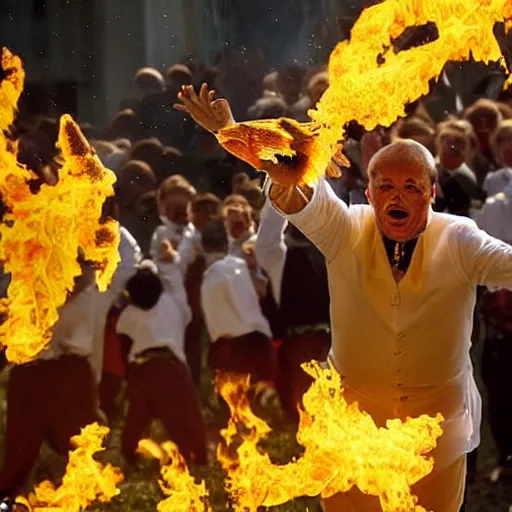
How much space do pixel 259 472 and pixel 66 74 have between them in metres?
1.02

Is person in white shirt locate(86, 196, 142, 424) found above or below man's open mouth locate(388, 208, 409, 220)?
below

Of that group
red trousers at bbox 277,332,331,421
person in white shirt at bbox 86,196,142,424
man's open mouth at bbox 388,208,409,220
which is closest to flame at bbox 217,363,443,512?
red trousers at bbox 277,332,331,421

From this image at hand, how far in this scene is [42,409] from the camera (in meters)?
2.13

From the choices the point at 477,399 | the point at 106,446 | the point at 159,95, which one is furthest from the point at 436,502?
the point at 159,95

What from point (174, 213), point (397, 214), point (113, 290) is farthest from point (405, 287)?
point (113, 290)

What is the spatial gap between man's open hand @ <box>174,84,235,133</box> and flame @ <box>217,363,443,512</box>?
582 millimetres

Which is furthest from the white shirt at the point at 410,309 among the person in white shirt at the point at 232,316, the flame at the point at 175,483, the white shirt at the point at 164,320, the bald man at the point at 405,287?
the flame at the point at 175,483

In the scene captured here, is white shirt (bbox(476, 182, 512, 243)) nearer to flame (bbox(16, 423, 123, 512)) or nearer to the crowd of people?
the crowd of people

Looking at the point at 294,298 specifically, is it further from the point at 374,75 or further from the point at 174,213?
the point at 374,75

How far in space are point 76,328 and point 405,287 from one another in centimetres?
78

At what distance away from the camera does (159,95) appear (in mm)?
1995

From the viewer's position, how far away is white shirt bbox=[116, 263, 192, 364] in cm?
205

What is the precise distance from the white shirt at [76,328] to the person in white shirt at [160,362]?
0.25 feet

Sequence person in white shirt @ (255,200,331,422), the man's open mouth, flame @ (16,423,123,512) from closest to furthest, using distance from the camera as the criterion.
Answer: the man's open mouth, person in white shirt @ (255,200,331,422), flame @ (16,423,123,512)
